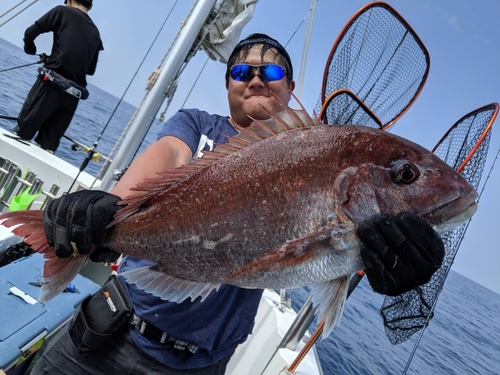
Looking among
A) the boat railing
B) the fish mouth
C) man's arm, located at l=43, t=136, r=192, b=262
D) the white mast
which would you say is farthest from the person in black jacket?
the fish mouth

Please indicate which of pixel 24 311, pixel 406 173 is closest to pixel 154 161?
pixel 406 173

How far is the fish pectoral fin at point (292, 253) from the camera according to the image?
1446 millimetres

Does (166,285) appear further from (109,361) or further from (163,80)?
(163,80)

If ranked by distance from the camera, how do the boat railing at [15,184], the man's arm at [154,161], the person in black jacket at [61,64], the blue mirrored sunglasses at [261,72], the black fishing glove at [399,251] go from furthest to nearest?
the person in black jacket at [61,64]
the boat railing at [15,184]
the blue mirrored sunglasses at [261,72]
the man's arm at [154,161]
the black fishing glove at [399,251]

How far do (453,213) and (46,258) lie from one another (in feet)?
6.07

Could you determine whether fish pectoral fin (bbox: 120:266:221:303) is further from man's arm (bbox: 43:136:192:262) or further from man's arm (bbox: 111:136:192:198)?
man's arm (bbox: 111:136:192:198)

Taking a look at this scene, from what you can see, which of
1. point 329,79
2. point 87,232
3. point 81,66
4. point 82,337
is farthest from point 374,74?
point 81,66

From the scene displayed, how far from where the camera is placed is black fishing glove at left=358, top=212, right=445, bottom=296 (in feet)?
4.65

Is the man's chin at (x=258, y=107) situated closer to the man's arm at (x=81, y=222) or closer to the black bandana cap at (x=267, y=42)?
the black bandana cap at (x=267, y=42)

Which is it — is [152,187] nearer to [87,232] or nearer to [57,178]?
[87,232]

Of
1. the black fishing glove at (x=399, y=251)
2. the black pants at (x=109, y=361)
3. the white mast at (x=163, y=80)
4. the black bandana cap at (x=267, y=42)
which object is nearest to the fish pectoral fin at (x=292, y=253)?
the black fishing glove at (x=399, y=251)

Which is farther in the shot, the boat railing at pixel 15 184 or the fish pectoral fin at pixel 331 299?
the boat railing at pixel 15 184

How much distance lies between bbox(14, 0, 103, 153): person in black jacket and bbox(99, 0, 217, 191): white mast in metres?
1.95

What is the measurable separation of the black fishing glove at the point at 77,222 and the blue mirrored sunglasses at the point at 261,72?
1.35 metres
